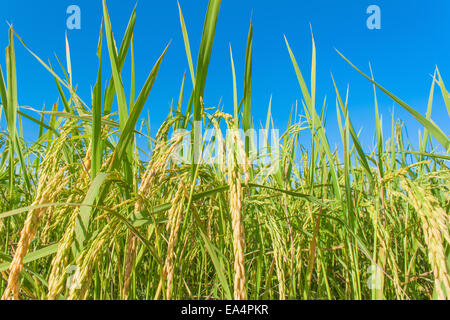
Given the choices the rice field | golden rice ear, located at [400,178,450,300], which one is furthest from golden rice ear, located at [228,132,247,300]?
golden rice ear, located at [400,178,450,300]

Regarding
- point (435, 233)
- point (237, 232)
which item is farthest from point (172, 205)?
point (435, 233)

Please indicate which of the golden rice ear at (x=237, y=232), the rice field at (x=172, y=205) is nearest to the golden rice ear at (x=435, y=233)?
the rice field at (x=172, y=205)

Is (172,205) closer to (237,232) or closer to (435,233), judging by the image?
(237,232)


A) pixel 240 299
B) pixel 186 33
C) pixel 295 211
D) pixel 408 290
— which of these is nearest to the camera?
pixel 240 299

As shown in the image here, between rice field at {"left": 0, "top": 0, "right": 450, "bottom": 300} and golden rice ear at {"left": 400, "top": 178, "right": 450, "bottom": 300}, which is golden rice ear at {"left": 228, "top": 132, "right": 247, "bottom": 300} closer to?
rice field at {"left": 0, "top": 0, "right": 450, "bottom": 300}

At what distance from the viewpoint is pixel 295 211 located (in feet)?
4.30

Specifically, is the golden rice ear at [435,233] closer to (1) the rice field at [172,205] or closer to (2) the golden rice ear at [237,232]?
(1) the rice field at [172,205]

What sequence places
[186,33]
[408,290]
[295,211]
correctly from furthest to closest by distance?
[295,211] < [408,290] < [186,33]
